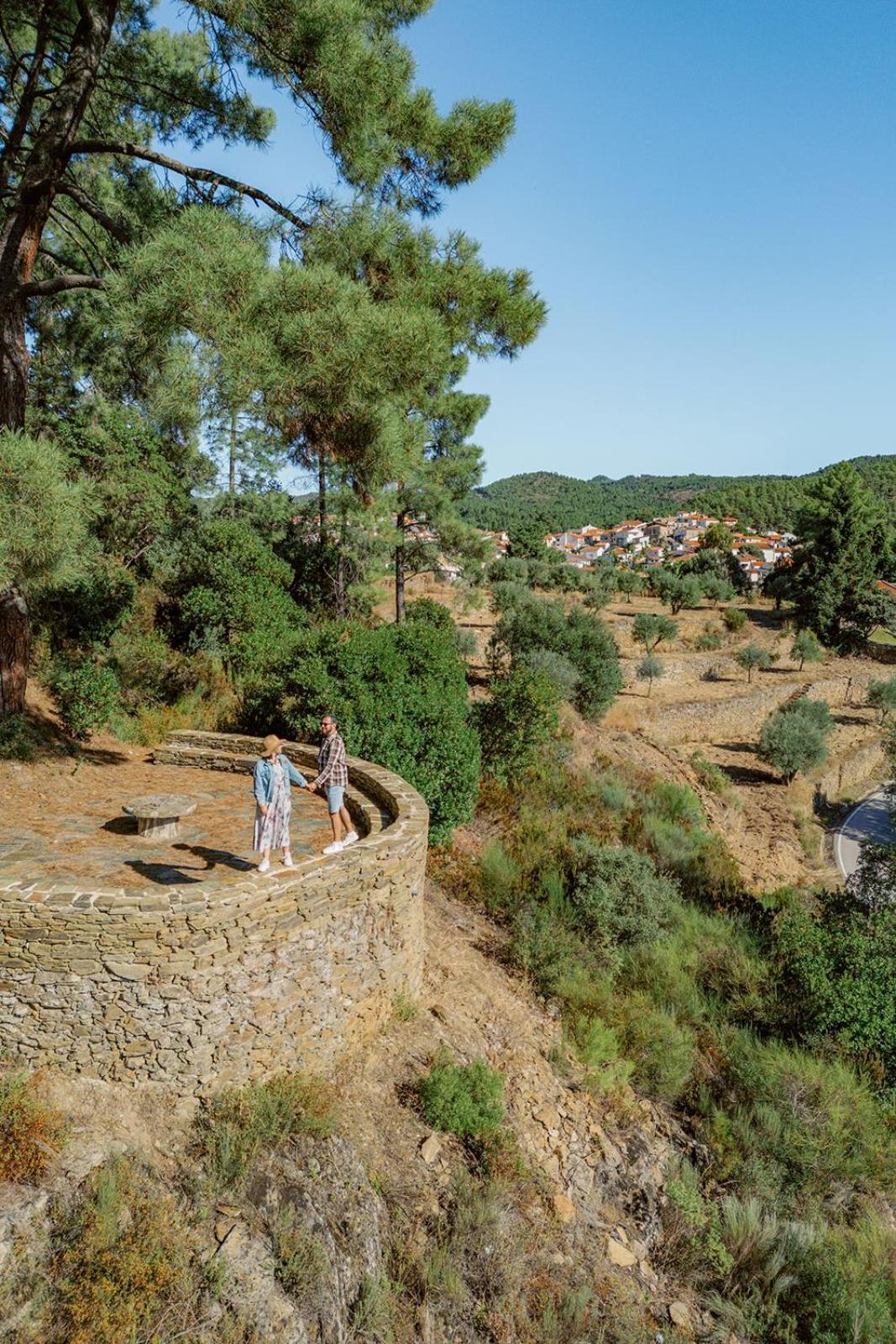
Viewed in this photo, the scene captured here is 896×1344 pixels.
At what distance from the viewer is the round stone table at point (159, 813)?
714 cm

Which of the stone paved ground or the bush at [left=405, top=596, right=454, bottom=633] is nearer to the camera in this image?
the stone paved ground

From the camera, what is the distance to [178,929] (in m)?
5.18

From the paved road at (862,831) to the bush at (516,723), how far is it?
8.40 metres

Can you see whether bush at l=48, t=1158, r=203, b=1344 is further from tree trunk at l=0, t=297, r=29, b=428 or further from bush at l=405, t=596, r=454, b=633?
bush at l=405, t=596, r=454, b=633

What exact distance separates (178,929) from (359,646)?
19.8 feet

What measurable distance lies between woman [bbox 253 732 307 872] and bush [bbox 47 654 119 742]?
5.52 m

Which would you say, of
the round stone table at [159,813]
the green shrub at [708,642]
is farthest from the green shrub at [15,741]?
the green shrub at [708,642]

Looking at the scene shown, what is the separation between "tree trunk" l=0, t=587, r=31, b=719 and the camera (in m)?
9.18

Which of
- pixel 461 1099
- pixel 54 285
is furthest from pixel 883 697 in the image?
pixel 54 285

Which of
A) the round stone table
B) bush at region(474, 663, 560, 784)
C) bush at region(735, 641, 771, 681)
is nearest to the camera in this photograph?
the round stone table

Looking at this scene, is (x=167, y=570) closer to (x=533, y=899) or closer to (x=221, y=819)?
(x=221, y=819)

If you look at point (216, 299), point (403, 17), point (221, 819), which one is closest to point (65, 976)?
point (221, 819)

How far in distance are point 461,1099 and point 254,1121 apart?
6.30ft

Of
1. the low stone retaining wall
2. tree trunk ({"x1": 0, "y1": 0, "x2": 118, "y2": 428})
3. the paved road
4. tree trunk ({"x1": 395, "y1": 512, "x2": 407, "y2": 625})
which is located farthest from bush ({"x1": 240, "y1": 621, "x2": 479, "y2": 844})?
the low stone retaining wall
